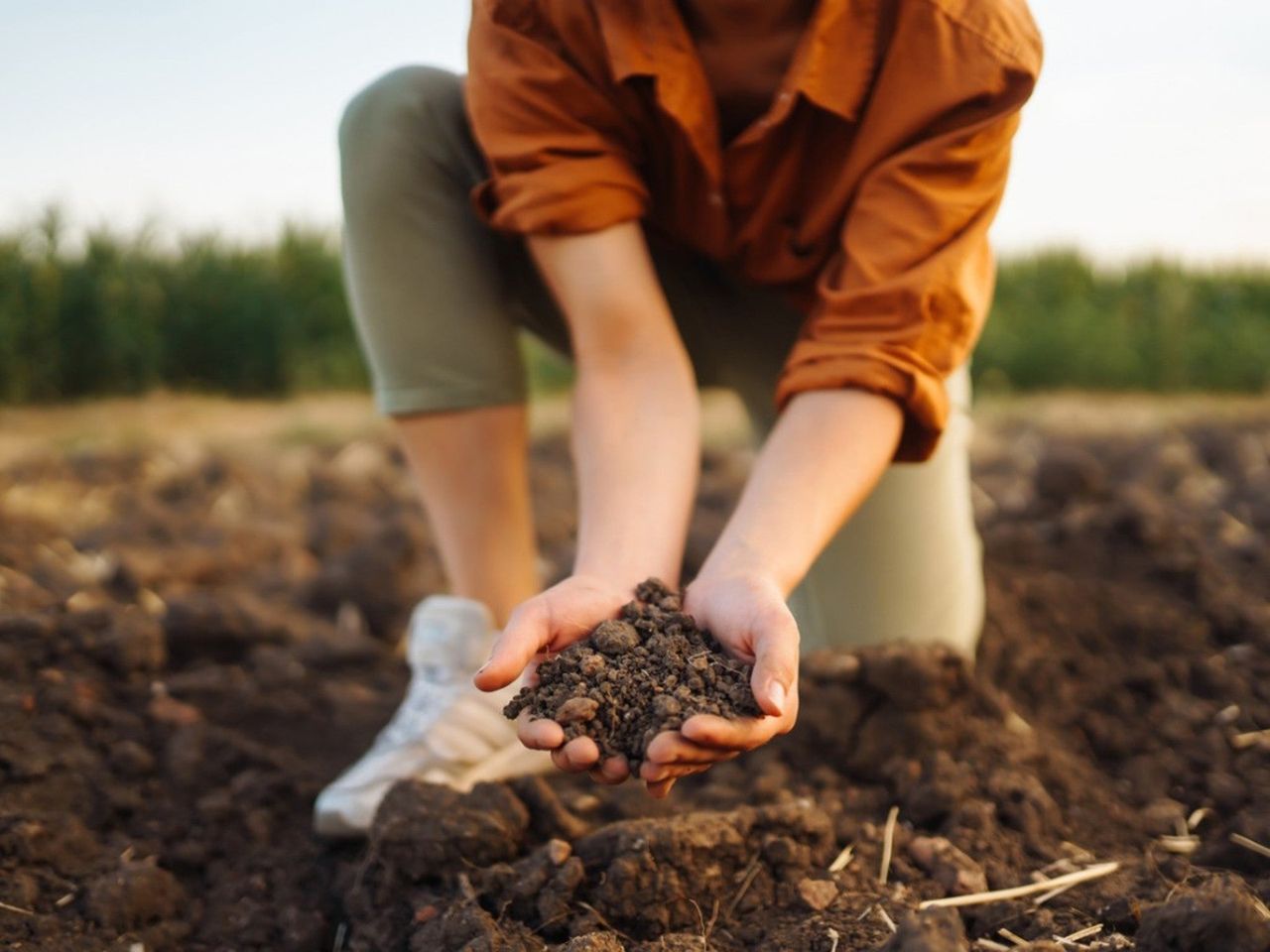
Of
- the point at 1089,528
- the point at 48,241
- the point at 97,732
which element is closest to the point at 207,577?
the point at 97,732

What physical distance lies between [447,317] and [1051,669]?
3.84ft

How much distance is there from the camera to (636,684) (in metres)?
1.26

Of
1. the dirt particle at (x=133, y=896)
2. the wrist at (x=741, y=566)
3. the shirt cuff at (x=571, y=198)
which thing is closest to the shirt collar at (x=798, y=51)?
the shirt cuff at (x=571, y=198)

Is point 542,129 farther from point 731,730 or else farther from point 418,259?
point 731,730

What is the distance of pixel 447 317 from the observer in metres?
1.90

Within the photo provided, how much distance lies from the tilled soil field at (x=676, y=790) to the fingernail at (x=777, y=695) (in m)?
0.25

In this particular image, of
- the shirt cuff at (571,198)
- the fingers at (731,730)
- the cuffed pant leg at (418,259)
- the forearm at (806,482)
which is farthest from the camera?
the cuffed pant leg at (418,259)

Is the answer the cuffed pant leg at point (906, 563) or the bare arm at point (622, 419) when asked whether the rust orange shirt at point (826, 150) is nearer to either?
the bare arm at point (622, 419)

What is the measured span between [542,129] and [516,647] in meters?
0.79

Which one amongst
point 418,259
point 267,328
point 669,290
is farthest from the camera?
point 267,328

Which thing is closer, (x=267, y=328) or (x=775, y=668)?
(x=775, y=668)

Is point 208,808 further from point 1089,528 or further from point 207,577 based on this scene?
point 1089,528

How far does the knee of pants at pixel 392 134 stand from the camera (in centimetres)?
190

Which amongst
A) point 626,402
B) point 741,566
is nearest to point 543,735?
point 741,566
